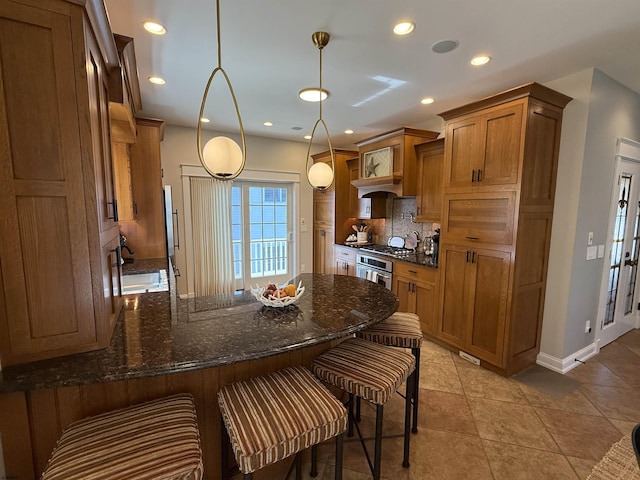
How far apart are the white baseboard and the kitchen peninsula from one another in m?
2.10

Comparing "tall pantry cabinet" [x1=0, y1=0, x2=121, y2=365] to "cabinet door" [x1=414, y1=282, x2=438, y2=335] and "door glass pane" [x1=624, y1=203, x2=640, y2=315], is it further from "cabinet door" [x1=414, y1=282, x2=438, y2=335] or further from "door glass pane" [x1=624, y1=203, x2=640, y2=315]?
"door glass pane" [x1=624, y1=203, x2=640, y2=315]

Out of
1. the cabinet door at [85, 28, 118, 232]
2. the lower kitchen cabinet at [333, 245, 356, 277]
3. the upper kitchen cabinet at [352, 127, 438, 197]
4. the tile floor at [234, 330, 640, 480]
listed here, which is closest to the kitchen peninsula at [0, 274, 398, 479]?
the cabinet door at [85, 28, 118, 232]

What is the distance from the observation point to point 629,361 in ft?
9.71

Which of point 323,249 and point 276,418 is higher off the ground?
point 323,249

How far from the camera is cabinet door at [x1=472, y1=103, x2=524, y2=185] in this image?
247cm

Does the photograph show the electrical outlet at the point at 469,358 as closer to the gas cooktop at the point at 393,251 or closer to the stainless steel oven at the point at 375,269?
the stainless steel oven at the point at 375,269

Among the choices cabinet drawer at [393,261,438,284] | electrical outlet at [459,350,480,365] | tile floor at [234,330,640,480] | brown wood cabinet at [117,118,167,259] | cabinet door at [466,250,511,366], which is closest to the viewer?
tile floor at [234,330,640,480]

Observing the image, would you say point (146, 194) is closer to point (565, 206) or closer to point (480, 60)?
point (480, 60)

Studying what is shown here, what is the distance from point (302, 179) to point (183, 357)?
4.51 metres

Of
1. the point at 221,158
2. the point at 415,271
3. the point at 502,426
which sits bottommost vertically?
the point at 502,426

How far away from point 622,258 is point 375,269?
2.76m

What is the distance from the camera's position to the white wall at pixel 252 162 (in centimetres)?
434

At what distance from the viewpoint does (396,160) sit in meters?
3.79

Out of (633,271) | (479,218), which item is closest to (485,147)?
(479,218)
